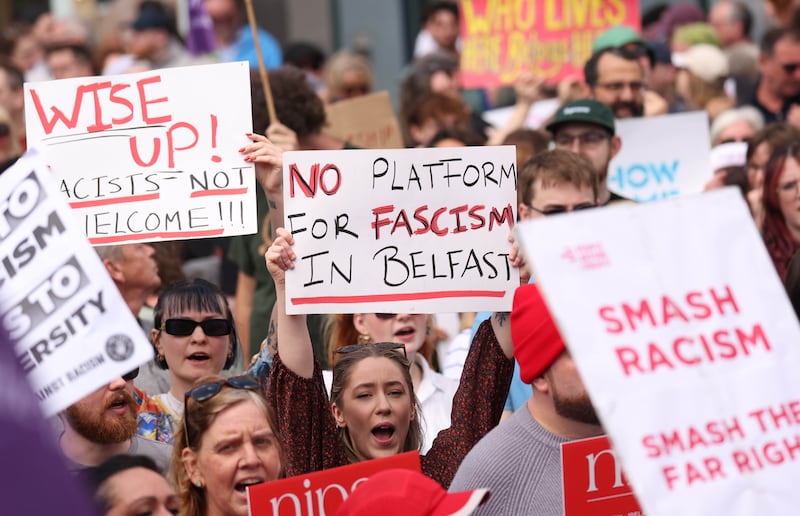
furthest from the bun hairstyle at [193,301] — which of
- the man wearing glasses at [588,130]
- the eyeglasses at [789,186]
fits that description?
the eyeglasses at [789,186]

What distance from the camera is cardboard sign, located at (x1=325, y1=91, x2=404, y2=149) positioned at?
8.03 meters

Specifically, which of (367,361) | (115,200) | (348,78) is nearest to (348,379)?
(367,361)

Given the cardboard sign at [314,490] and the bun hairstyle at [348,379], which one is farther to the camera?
the bun hairstyle at [348,379]

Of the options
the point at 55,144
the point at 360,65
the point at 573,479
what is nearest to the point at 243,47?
the point at 360,65

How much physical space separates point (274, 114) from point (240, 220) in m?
1.54

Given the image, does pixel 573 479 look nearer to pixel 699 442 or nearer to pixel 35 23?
pixel 699 442

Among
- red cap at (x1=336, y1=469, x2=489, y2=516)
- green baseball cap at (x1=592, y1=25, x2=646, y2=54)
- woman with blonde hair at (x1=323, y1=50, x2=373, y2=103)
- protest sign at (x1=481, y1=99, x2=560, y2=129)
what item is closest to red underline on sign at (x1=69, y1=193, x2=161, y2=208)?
red cap at (x1=336, y1=469, x2=489, y2=516)

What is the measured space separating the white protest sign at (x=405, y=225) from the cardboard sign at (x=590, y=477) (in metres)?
0.89

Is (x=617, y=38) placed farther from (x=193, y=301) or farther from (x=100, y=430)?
(x=100, y=430)

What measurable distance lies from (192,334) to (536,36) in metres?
4.83

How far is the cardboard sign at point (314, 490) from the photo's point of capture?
3746 millimetres

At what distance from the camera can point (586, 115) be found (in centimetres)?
664

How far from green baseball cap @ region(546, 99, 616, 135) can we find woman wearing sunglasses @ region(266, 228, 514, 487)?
2.30 m

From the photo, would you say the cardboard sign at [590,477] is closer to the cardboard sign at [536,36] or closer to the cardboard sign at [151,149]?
the cardboard sign at [151,149]
